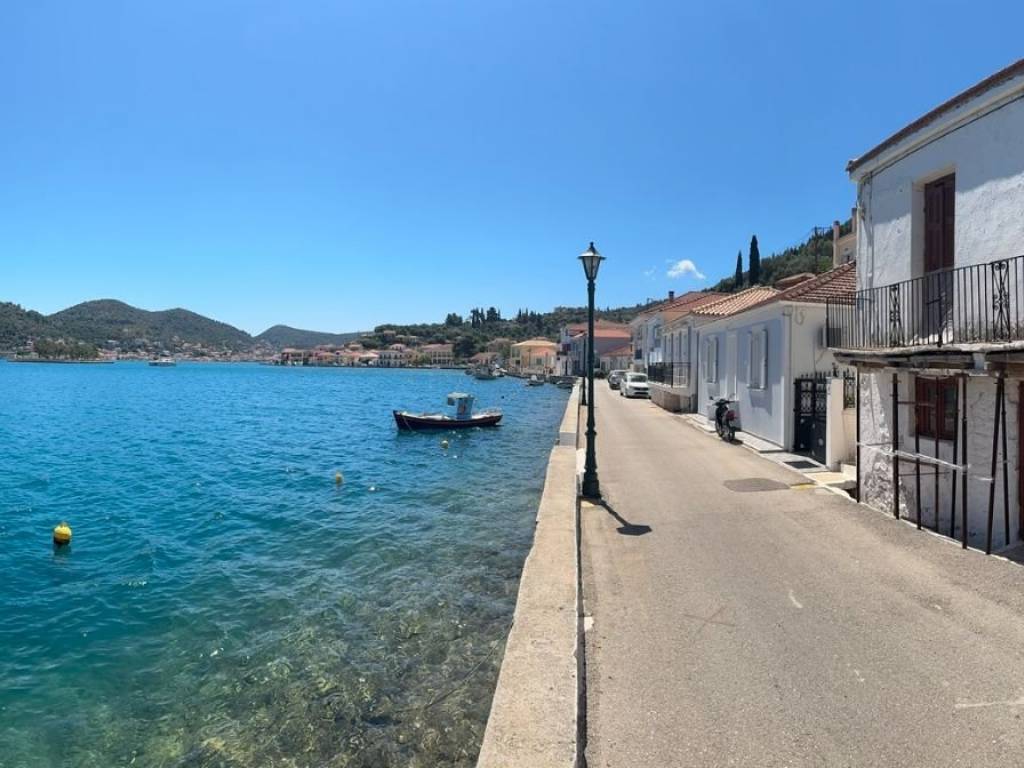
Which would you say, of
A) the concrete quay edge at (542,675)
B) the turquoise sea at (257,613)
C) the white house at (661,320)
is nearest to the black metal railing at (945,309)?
the concrete quay edge at (542,675)

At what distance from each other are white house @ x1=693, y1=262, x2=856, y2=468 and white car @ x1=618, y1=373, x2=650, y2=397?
900 inches

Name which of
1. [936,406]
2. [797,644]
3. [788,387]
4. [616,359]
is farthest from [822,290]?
[616,359]

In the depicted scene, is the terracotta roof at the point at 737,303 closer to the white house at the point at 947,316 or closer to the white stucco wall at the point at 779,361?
the white stucco wall at the point at 779,361

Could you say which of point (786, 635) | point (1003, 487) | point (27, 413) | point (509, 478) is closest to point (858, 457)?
point (1003, 487)

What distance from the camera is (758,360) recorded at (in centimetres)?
1880

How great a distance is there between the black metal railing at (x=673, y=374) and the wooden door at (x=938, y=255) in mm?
21473

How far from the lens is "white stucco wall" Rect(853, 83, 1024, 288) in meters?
7.56

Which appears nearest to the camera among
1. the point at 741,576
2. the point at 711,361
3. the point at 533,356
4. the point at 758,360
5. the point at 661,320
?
the point at 741,576

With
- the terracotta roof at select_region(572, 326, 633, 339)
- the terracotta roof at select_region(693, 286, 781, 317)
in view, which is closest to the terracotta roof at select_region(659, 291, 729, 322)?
the terracotta roof at select_region(693, 286, 781, 317)

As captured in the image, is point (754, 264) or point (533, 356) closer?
point (754, 264)

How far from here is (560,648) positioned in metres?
5.25

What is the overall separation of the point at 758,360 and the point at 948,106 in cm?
1088

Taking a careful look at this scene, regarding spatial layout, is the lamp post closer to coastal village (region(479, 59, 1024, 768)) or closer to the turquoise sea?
coastal village (region(479, 59, 1024, 768))

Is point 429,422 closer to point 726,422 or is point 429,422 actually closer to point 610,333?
point 726,422
